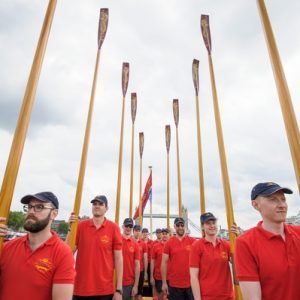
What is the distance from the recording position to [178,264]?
22.1 feet

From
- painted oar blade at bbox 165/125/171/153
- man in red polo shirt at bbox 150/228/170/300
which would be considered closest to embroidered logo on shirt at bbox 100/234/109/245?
man in red polo shirt at bbox 150/228/170/300

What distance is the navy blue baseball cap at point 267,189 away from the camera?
2.84 m

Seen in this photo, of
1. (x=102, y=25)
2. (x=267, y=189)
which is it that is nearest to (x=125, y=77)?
(x=102, y=25)

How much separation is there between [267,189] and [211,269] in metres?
2.30

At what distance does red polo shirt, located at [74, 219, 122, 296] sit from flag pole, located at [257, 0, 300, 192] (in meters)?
3.30

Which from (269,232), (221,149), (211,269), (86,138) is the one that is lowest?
(211,269)

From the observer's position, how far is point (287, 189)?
288cm

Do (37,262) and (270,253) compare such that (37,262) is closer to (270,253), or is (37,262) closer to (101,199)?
(270,253)

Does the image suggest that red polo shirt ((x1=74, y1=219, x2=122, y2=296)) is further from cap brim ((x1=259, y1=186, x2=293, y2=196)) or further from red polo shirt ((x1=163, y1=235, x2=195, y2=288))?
cap brim ((x1=259, y1=186, x2=293, y2=196))

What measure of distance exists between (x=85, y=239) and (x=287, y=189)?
11.6ft

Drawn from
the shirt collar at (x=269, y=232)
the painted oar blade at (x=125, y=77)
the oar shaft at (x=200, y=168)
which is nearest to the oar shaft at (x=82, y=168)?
the shirt collar at (x=269, y=232)

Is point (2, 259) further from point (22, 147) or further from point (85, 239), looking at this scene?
point (85, 239)

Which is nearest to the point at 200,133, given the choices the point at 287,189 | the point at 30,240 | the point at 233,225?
the point at 233,225

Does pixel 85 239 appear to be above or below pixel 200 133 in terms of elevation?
below
